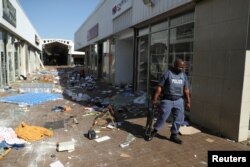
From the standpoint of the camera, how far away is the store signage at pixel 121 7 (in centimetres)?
1260

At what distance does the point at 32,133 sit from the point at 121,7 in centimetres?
998

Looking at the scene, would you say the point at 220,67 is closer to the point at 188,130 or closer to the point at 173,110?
the point at 173,110

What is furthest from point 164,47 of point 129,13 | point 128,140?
point 128,140

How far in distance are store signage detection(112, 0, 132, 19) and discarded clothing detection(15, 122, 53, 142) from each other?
27.4 feet

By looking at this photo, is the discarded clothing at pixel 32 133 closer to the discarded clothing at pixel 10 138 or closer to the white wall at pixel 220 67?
the discarded clothing at pixel 10 138

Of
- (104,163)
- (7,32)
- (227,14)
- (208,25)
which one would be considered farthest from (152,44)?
(7,32)

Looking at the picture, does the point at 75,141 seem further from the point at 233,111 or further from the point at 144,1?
the point at 144,1

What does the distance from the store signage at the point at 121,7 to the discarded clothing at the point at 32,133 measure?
8.34 metres

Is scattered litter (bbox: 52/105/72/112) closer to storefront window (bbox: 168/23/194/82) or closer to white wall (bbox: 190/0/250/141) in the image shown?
storefront window (bbox: 168/23/194/82)

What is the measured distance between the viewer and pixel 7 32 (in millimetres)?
15867

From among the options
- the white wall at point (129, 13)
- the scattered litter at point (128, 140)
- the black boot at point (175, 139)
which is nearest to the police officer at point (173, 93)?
the black boot at point (175, 139)

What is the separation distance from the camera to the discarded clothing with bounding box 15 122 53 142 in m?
5.78

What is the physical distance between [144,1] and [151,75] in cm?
322

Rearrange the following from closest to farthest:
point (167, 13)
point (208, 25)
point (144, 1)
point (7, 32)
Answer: point (208, 25)
point (167, 13)
point (144, 1)
point (7, 32)
